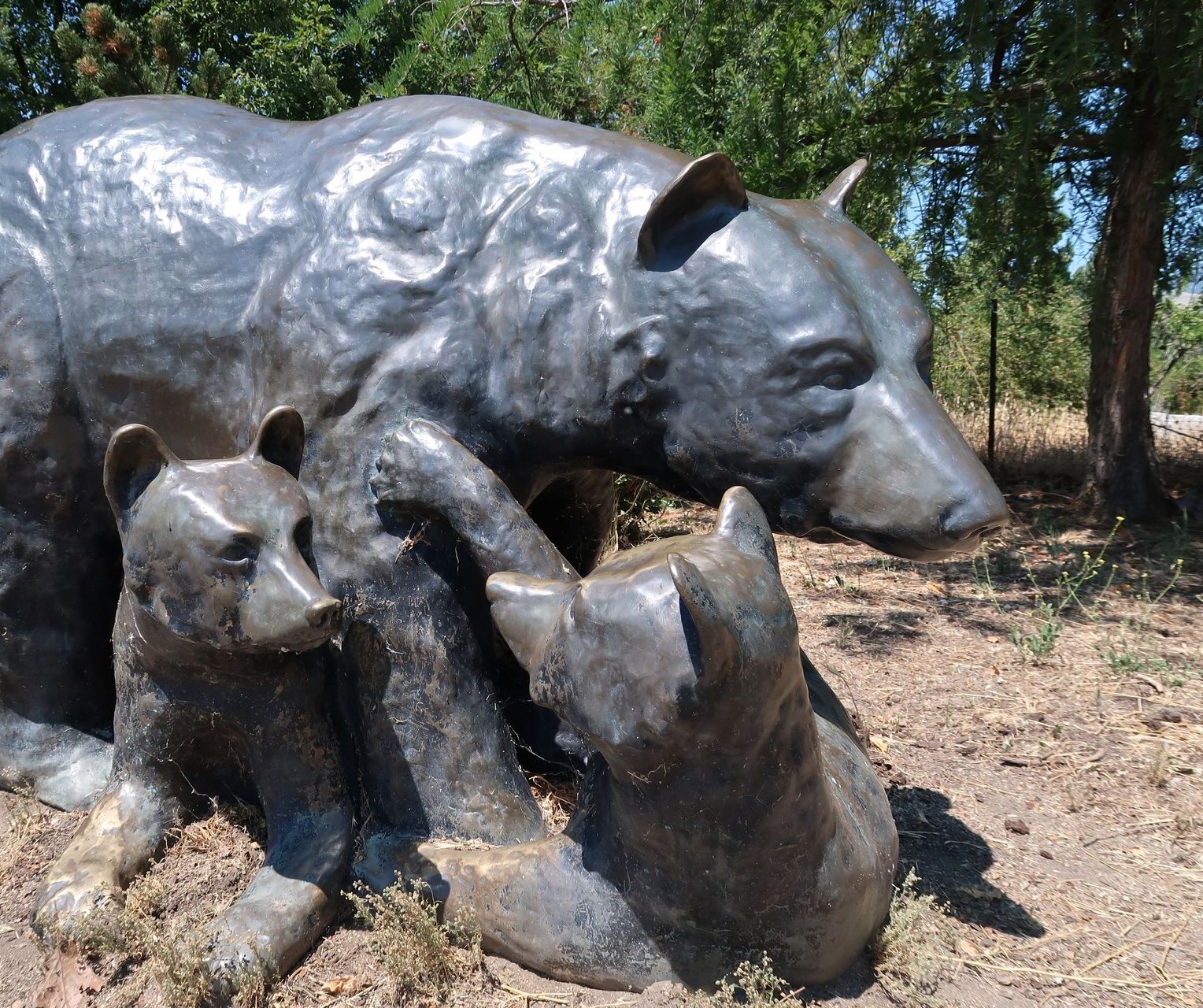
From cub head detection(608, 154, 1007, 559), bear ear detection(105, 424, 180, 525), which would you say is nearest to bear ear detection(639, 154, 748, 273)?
cub head detection(608, 154, 1007, 559)

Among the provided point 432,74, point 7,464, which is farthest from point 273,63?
point 7,464

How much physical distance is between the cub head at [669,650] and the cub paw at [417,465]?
574mm

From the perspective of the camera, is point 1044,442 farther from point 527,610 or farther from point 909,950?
point 527,610

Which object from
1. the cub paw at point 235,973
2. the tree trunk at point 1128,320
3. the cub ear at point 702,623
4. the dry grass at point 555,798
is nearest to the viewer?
the cub ear at point 702,623

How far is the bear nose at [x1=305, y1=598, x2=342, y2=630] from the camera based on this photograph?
2.16m

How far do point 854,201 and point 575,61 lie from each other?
2070 millimetres

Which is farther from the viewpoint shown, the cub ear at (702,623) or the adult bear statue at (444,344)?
the adult bear statue at (444,344)

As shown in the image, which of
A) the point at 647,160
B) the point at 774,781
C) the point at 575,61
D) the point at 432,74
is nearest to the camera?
the point at 774,781

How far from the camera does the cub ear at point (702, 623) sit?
174cm

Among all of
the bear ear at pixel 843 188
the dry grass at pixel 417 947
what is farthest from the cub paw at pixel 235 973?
the bear ear at pixel 843 188

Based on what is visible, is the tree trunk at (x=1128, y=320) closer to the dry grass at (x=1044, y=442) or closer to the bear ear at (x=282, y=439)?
the dry grass at (x=1044, y=442)

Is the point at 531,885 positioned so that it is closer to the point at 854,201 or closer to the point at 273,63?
the point at 854,201

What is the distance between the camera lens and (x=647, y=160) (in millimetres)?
2732

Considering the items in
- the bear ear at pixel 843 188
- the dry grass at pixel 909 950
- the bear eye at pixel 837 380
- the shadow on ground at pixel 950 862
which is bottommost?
the shadow on ground at pixel 950 862
